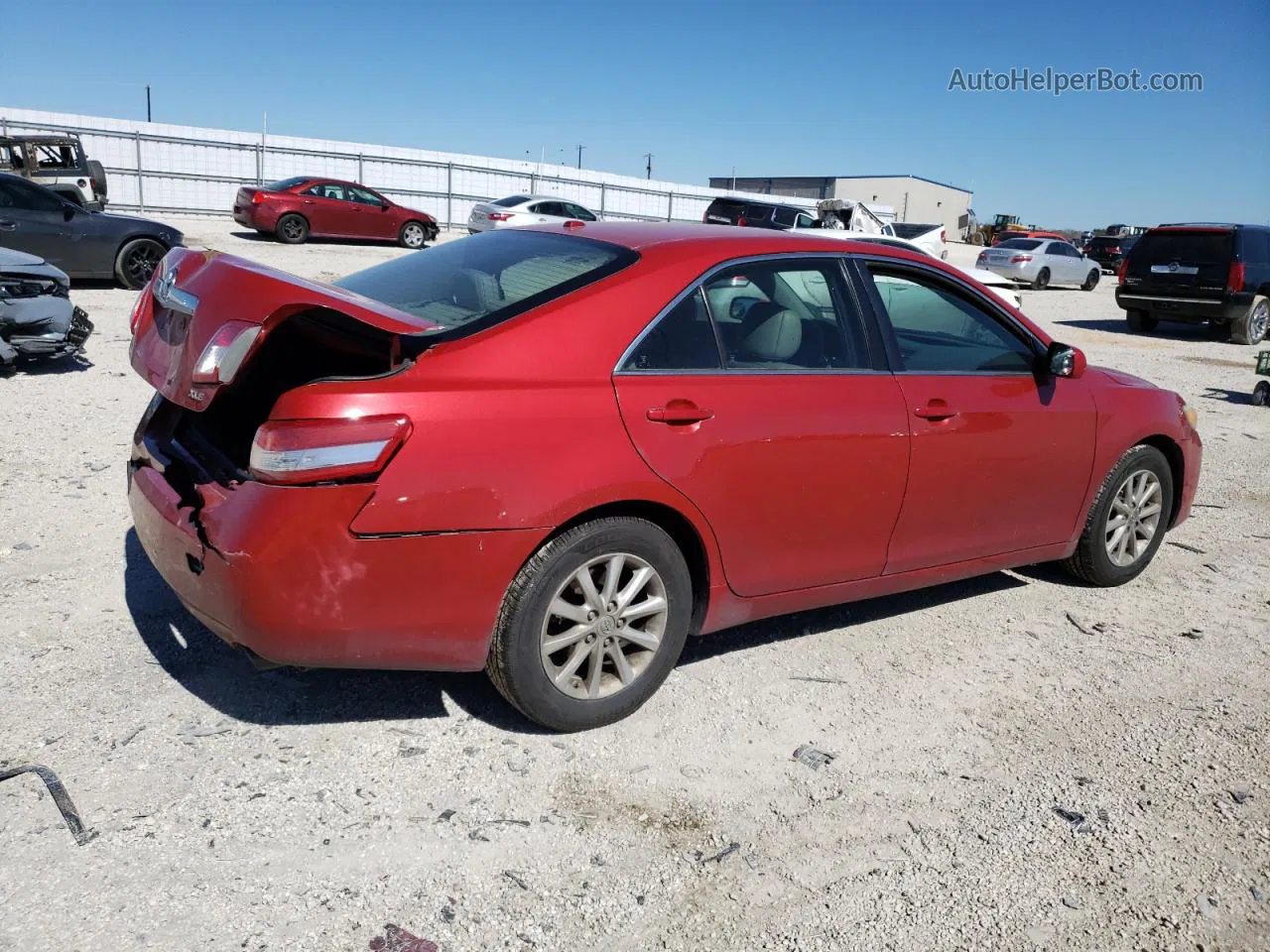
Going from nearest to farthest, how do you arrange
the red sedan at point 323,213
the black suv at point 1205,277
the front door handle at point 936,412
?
the front door handle at point 936,412, the black suv at point 1205,277, the red sedan at point 323,213

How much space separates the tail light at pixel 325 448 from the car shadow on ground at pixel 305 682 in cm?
103

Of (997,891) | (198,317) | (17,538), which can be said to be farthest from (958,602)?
(17,538)

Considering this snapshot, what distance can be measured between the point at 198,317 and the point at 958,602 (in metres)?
3.52

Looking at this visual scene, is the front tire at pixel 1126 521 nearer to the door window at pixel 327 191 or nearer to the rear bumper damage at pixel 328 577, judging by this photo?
the rear bumper damage at pixel 328 577

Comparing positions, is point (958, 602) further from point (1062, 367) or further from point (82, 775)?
point (82, 775)

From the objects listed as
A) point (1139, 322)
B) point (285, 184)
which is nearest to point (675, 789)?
point (1139, 322)

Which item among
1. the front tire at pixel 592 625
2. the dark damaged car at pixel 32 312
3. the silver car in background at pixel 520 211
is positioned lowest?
the front tire at pixel 592 625

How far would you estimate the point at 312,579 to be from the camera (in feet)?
9.50

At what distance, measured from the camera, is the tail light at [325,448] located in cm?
284

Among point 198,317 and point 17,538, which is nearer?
point 198,317

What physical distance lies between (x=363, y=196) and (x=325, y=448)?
23.8 m

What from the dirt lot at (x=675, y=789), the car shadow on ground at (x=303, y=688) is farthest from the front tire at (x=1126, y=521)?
the car shadow on ground at (x=303, y=688)

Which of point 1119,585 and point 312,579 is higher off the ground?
point 312,579

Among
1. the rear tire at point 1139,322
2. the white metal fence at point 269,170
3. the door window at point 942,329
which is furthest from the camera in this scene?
the white metal fence at point 269,170
